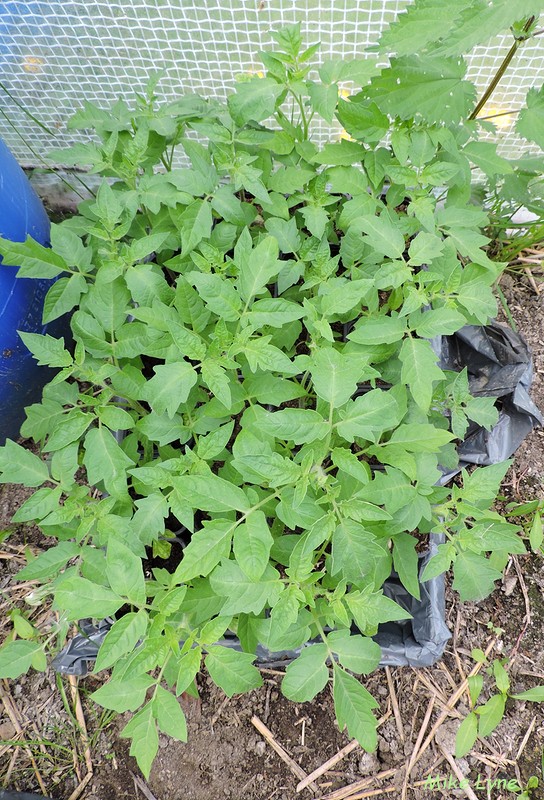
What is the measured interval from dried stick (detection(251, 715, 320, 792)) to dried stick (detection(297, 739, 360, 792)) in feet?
0.05

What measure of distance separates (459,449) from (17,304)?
63.5 inches

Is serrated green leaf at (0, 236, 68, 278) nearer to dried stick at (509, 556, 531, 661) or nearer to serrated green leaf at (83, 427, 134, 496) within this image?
serrated green leaf at (83, 427, 134, 496)

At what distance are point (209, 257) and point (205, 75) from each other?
4.02 ft

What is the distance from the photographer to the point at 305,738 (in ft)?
6.13

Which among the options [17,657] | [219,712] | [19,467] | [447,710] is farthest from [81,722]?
[447,710]

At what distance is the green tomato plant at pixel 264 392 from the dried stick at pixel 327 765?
2.00 feet

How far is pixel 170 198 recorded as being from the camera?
1.55 metres

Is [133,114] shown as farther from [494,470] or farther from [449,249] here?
[494,470]

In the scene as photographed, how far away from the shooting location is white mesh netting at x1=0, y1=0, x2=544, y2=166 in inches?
82.2

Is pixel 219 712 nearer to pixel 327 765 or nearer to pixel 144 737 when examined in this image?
pixel 327 765

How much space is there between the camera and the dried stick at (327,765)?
182 cm

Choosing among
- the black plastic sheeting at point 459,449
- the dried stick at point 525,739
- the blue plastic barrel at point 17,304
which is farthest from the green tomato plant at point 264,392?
the dried stick at point 525,739

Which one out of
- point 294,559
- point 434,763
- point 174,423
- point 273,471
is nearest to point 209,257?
point 174,423

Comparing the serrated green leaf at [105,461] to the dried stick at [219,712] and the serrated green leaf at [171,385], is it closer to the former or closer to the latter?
the serrated green leaf at [171,385]
